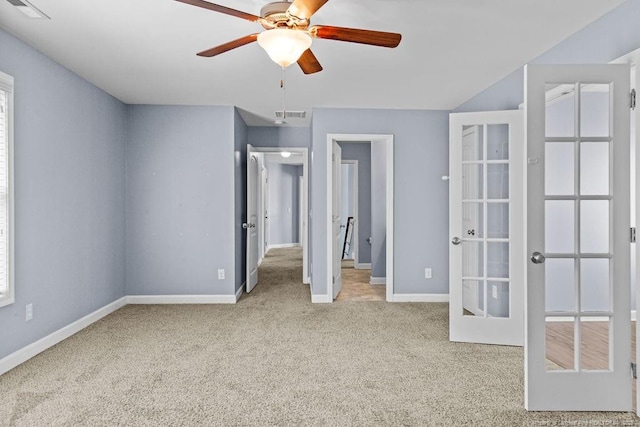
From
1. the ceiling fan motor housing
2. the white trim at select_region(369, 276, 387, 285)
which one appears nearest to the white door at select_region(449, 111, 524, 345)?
the ceiling fan motor housing

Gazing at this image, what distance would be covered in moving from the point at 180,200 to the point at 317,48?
276 centimetres

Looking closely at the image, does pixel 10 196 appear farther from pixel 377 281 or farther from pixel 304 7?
→ pixel 377 281

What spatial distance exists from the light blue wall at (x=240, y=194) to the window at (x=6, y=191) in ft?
8.17

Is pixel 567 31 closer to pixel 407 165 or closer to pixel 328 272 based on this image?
pixel 407 165

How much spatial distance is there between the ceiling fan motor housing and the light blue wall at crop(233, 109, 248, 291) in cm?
322

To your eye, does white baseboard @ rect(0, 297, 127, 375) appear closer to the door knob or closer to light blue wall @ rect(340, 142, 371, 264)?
the door knob

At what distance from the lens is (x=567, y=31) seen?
2914 millimetres

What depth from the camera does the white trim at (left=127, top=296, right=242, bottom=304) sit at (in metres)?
4.99

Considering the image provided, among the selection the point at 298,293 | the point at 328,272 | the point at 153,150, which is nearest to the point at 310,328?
the point at 328,272

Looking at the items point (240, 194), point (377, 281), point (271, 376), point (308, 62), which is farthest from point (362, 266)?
point (308, 62)

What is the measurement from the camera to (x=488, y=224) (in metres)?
3.55

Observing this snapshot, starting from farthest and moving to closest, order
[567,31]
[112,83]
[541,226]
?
[112,83] → [567,31] → [541,226]

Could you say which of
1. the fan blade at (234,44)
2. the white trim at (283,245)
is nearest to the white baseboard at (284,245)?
the white trim at (283,245)

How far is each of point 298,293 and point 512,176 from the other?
10.6 feet
